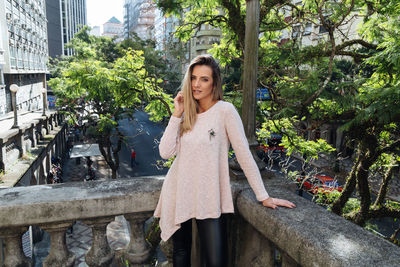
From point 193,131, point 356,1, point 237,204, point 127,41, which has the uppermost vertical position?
point 127,41

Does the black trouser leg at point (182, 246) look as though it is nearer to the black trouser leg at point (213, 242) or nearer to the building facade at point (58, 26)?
the black trouser leg at point (213, 242)

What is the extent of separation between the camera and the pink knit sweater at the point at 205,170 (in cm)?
211

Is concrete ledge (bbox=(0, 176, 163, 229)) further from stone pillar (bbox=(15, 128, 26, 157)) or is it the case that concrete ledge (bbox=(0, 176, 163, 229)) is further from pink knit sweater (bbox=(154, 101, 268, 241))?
stone pillar (bbox=(15, 128, 26, 157))

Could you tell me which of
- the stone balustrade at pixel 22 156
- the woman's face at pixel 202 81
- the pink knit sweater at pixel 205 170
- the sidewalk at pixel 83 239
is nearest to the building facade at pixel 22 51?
the stone balustrade at pixel 22 156

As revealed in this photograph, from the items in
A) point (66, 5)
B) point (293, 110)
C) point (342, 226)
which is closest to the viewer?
point (342, 226)

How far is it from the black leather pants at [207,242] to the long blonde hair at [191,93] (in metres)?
0.69

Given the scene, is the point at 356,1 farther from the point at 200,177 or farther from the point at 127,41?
the point at 127,41

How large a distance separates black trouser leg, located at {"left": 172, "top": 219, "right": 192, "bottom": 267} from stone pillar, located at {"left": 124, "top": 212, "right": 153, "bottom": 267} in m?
0.26

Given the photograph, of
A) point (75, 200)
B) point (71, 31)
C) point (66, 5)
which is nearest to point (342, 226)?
point (75, 200)

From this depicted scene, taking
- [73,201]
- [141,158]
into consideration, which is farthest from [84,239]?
[141,158]

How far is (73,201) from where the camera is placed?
6.95 feet

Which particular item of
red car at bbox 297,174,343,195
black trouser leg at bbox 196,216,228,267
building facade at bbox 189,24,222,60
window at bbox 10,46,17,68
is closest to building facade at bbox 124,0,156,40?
building facade at bbox 189,24,222,60

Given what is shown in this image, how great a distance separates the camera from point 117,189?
2334 mm

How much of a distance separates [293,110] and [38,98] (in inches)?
1647
